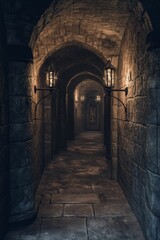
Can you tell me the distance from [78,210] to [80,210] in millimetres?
37

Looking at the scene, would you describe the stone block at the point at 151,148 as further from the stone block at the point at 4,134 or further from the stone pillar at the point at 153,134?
the stone block at the point at 4,134

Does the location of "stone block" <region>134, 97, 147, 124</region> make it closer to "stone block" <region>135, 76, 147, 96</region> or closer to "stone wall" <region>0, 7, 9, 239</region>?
"stone block" <region>135, 76, 147, 96</region>

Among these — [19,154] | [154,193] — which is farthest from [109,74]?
Answer: [154,193]

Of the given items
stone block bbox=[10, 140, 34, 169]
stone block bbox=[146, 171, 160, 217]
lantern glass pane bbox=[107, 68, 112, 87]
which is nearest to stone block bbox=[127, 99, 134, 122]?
lantern glass pane bbox=[107, 68, 112, 87]

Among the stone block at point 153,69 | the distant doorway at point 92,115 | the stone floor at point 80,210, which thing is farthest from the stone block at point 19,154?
the distant doorway at point 92,115

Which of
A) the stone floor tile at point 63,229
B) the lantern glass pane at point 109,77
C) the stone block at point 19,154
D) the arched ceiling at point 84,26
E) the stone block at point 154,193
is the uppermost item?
the arched ceiling at point 84,26

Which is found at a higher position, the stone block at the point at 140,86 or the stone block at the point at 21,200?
the stone block at the point at 140,86

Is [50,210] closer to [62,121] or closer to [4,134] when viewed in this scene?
[4,134]

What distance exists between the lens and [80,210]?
4.57 metres

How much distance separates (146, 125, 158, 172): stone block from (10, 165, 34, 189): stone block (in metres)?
1.88

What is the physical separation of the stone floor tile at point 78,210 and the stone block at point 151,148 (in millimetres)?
1681

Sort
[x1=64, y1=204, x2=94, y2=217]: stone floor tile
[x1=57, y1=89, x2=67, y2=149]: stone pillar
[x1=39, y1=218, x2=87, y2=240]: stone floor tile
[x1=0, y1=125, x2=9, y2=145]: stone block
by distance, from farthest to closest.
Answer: [x1=57, y1=89, x2=67, y2=149]: stone pillar < [x1=64, y1=204, x2=94, y2=217]: stone floor tile < [x1=39, y1=218, x2=87, y2=240]: stone floor tile < [x1=0, y1=125, x2=9, y2=145]: stone block

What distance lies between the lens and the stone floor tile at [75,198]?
5.04 metres

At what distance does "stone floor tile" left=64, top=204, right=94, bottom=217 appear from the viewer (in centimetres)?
439
